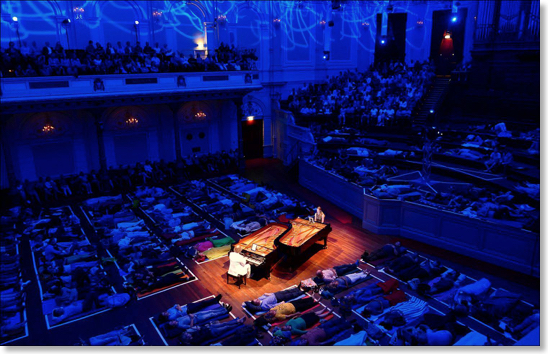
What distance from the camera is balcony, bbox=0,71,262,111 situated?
46.7 feet

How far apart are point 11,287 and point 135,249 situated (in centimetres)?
295

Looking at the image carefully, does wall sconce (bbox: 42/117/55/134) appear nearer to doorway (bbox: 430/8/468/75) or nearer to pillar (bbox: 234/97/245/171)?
pillar (bbox: 234/97/245/171)

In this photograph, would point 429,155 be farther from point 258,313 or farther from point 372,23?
point 372,23

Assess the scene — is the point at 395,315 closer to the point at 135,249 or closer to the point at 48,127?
the point at 135,249

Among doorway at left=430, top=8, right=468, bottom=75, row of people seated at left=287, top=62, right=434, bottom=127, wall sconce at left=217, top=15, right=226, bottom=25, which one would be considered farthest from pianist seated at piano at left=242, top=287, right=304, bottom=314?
doorway at left=430, top=8, right=468, bottom=75

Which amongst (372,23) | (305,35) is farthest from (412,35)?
(305,35)

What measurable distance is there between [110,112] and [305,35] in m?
10.7

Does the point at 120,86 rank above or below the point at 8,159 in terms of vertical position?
above

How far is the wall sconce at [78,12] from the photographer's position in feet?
56.1

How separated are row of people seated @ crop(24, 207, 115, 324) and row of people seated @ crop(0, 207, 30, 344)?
0.41 meters

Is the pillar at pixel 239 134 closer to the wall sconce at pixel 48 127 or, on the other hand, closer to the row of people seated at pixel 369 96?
the row of people seated at pixel 369 96

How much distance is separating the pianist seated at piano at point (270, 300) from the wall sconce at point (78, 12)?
46.0 ft

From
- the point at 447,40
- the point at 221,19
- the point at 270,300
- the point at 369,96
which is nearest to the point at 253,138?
the point at 221,19

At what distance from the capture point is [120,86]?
16078 millimetres
